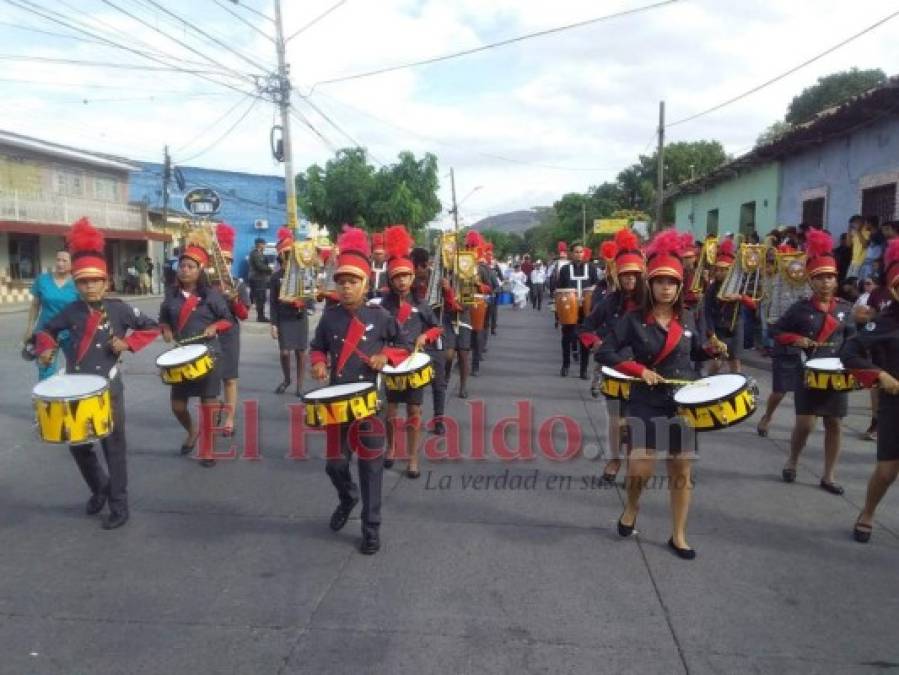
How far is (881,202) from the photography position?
13.0 metres

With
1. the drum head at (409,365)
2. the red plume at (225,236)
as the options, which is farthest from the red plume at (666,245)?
the red plume at (225,236)

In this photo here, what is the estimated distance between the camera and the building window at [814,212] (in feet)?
50.4

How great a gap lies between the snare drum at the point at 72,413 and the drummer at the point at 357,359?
4.27 ft

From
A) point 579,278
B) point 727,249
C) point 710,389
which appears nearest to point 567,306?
point 579,278

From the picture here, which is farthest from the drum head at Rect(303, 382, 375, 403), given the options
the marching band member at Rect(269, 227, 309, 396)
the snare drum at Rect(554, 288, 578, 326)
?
the snare drum at Rect(554, 288, 578, 326)

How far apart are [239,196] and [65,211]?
15.6 metres

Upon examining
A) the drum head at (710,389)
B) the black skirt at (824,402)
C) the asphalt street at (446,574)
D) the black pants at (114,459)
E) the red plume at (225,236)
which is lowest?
the asphalt street at (446,574)

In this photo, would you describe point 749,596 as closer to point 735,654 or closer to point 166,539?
point 735,654

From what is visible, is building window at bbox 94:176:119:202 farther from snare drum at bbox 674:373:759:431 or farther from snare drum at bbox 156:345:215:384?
snare drum at bbox 674:373:759:431

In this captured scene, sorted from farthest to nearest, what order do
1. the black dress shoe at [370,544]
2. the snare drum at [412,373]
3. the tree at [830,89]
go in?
the tree at [830,89] < the snare drum at [412,373] < the black dress shoe at [370,544]

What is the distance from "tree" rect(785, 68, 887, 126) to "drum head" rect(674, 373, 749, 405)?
38.2m

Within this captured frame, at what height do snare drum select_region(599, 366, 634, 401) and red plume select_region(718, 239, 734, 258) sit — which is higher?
red plume select_region(718, 239, 734, 258)

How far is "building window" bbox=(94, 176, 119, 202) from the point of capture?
30.8 metres

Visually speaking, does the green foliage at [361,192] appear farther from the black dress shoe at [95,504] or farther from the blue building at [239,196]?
the black dress shoe at [95,504]
